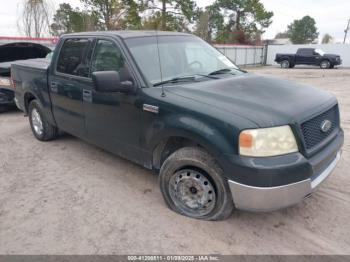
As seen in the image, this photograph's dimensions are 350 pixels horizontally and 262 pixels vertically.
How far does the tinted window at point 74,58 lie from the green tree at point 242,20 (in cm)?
3893

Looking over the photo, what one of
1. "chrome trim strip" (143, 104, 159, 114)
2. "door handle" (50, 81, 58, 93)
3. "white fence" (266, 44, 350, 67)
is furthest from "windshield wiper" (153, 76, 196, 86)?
"white fence" (266, 44, 350, 67)

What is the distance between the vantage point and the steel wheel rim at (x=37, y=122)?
570 centimetres

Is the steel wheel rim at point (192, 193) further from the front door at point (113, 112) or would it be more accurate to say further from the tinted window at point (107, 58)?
the tinted window at point (107, 58)

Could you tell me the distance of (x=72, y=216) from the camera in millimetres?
3381

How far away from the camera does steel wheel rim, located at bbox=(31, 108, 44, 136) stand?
570cm

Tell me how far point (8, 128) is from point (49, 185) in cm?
337

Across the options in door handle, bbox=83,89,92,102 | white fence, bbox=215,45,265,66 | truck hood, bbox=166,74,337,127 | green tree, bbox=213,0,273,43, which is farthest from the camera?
green tree, bbox=213,0,273,43

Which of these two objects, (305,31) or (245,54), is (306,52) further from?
(305,31)

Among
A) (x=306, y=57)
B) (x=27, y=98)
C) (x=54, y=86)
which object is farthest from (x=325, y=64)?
(x=54, y=86)

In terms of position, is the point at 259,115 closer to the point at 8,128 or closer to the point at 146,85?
the point at 146,85

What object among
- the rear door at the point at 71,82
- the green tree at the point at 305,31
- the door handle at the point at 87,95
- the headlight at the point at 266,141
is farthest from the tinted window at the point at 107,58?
the green tree at the point at 305,31

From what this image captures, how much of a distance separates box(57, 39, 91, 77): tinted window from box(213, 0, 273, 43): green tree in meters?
38.9

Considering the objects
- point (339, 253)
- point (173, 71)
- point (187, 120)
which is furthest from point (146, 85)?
point (339, 253)

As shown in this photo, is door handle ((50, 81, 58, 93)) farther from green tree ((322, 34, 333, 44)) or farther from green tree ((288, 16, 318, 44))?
green tree ((322, 34, 333, 44))
